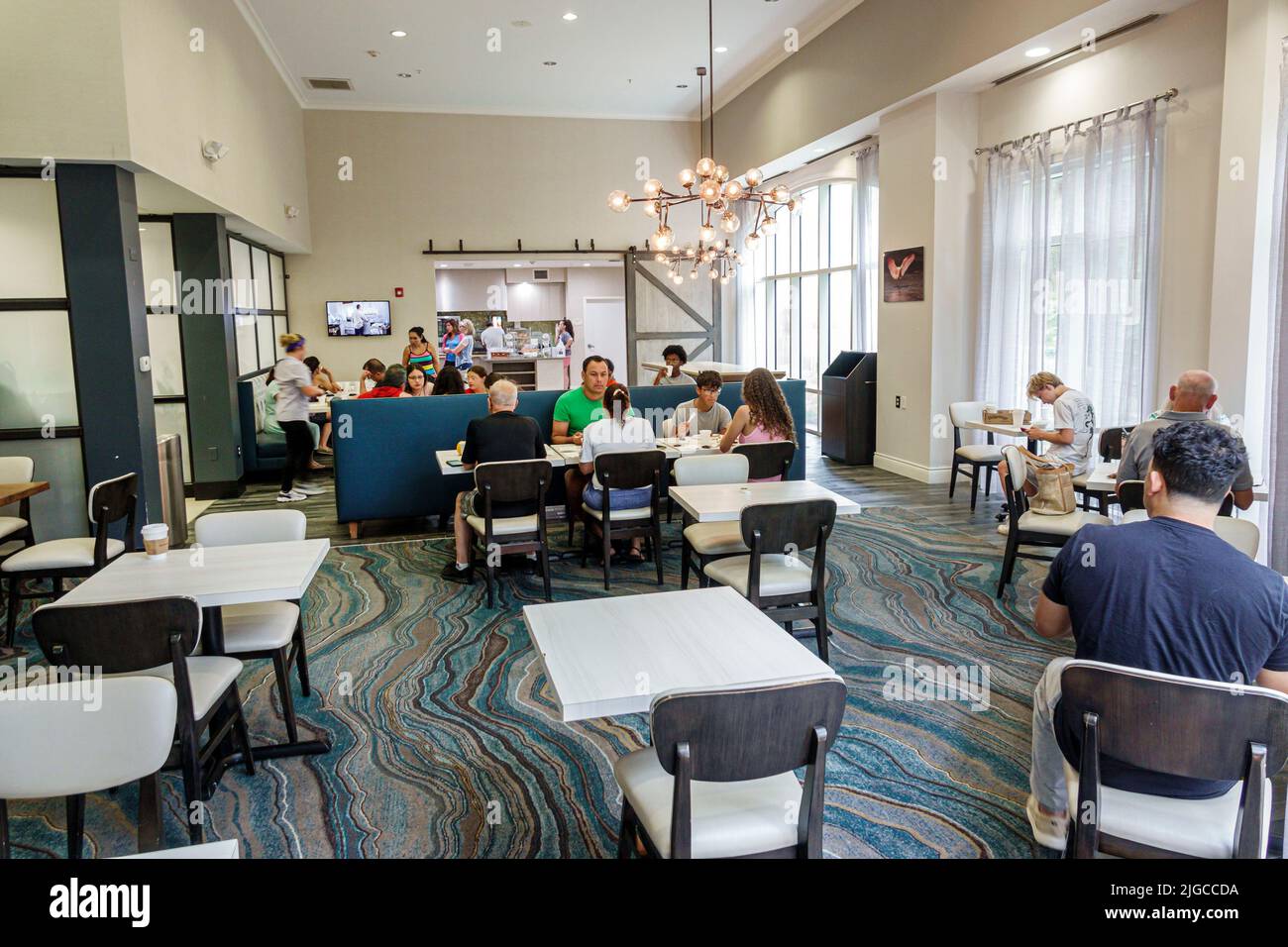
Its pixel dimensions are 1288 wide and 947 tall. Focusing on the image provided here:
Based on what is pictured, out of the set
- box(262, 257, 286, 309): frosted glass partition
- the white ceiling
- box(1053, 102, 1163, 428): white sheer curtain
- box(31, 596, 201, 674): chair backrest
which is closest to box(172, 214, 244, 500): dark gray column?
the white ceiling

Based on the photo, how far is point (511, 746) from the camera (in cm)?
350

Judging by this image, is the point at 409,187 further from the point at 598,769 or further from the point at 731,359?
the point at 598,769

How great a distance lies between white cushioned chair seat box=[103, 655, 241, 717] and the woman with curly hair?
3.13 meters

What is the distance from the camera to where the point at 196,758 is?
8.99ft

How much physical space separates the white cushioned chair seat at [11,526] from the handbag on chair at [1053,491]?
18.2 ft

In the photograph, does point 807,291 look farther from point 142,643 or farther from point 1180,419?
point 142,643

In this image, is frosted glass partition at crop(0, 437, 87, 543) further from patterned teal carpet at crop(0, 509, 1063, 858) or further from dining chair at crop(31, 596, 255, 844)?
dining chair at crop(31, 596, 255, 844)

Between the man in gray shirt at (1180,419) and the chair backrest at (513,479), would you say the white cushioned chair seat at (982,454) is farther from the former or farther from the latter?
the chair backrest at (513,479)

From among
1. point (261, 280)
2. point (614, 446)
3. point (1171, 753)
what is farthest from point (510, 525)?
point (261, 280)

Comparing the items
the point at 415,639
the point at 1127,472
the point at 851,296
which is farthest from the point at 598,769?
the point at 851,296

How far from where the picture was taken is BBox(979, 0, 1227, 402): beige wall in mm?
5652

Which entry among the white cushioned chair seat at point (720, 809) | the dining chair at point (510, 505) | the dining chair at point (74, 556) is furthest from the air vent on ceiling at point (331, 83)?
the white cushioned chair seat at point (720, 809)
